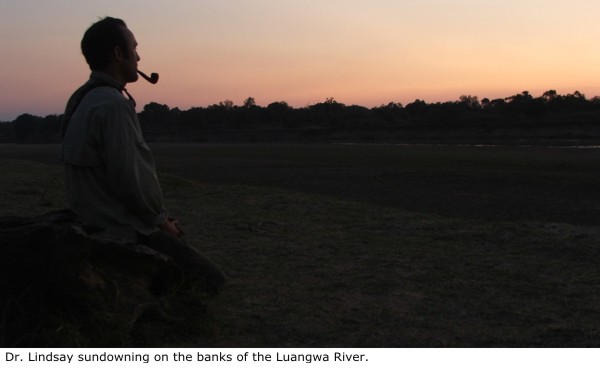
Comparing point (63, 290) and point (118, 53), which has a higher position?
point (118, 53)

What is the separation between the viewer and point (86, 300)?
10.2 ft

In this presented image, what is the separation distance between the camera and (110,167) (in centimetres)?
329

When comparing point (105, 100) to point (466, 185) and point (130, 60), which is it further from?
point (466, 185)

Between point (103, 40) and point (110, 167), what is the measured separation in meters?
0.73

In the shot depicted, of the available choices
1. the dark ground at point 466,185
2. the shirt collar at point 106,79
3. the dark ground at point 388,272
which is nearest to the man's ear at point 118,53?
the shirt collar at point 106,79

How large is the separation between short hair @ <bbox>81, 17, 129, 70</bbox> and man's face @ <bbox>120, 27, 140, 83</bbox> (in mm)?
24

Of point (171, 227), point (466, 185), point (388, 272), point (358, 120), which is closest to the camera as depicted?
point (171, 227)

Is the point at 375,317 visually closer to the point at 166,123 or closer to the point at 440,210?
the point at 440,210

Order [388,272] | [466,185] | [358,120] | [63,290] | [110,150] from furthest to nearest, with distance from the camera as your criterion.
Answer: [358,120] < [466,185] < [388,272] < [110,150] < [63,290]

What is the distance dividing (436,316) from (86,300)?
6.63ft

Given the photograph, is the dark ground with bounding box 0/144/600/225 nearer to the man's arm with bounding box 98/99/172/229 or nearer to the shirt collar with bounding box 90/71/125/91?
the man's arm with bounding box 98/99/172/229

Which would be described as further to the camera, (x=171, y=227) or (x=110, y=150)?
(x=171, y=227)

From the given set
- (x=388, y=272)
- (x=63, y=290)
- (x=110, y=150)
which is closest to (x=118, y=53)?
(x=110, y=150)

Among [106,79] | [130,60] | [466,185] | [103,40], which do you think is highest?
[103,40]
